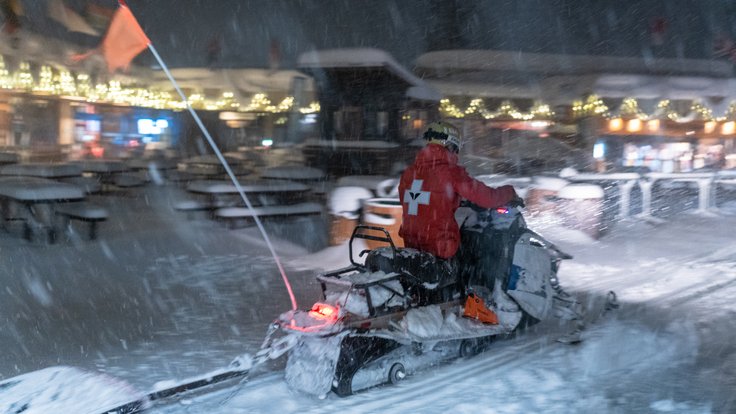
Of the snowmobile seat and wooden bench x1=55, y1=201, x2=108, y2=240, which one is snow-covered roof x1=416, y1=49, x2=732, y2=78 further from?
the snowmobile seat

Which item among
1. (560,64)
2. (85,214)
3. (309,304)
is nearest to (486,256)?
(309,304)

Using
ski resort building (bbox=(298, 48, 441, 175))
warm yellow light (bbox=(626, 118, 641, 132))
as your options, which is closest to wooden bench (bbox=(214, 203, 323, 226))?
ski resort building (bbox=(298, 48, 441, 175))

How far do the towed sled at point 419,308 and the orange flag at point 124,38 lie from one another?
98.5 inches

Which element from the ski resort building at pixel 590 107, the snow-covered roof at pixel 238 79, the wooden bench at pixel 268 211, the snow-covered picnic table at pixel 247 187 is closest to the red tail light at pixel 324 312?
the wooden bench at pixel 268 211

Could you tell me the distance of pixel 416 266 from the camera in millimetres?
4953

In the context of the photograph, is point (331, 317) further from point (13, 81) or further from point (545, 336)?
point (13, 81)

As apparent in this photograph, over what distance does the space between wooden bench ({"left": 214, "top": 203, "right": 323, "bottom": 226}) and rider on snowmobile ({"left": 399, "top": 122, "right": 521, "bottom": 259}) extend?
304 inches

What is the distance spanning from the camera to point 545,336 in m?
6.05

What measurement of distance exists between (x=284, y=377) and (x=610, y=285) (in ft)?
16.0

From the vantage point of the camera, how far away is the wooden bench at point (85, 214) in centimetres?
1134

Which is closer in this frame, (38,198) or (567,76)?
(38,198)

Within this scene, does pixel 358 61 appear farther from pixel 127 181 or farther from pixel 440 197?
pixel 440 197

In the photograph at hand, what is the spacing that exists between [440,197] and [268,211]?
868cm

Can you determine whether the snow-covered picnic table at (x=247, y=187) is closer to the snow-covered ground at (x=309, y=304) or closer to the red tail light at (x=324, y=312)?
the snow-covered ground at (x=309, y=304)
